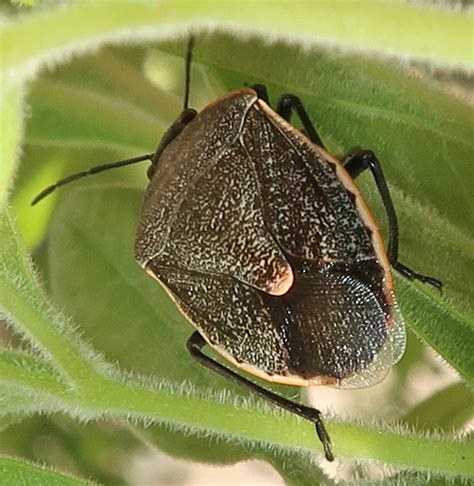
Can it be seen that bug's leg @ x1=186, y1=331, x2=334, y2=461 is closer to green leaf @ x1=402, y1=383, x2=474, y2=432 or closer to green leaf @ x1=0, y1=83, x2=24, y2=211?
green leaf @ x1=402, y1=383, x2=474, y2=432

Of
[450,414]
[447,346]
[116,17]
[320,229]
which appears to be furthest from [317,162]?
[116,17]

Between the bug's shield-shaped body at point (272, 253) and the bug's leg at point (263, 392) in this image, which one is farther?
the bug's shield-shaped body at point (272, 253)

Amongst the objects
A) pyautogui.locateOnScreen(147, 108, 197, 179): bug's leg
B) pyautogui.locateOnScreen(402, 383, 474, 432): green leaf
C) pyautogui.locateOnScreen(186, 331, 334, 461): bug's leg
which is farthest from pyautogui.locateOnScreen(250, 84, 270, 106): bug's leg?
pyautogui.locateOnScreen(402, 383, 474, 432): green leaf

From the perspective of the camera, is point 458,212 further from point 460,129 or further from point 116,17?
point 116,17

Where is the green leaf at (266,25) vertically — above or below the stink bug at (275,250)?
above

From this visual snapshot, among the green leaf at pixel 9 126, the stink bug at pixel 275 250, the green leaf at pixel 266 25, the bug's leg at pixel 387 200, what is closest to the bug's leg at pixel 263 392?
the stink bug at pixel 275 250

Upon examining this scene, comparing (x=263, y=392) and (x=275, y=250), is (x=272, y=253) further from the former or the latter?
(x=263, y=392)

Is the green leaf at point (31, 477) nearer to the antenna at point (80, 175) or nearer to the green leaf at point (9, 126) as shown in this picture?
the green leaf at point (9, 126)

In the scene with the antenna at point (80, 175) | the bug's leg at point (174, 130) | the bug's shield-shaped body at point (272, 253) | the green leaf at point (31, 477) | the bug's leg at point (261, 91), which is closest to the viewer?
the green leaf at point (31, 477)

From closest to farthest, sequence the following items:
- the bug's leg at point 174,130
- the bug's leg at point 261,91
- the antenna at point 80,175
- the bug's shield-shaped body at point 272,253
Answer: the bug's shield-shaped body at point 272,253, the bug's leg at point 261,91, the bug's leg at point 174,130, the antenna at point 80,175
